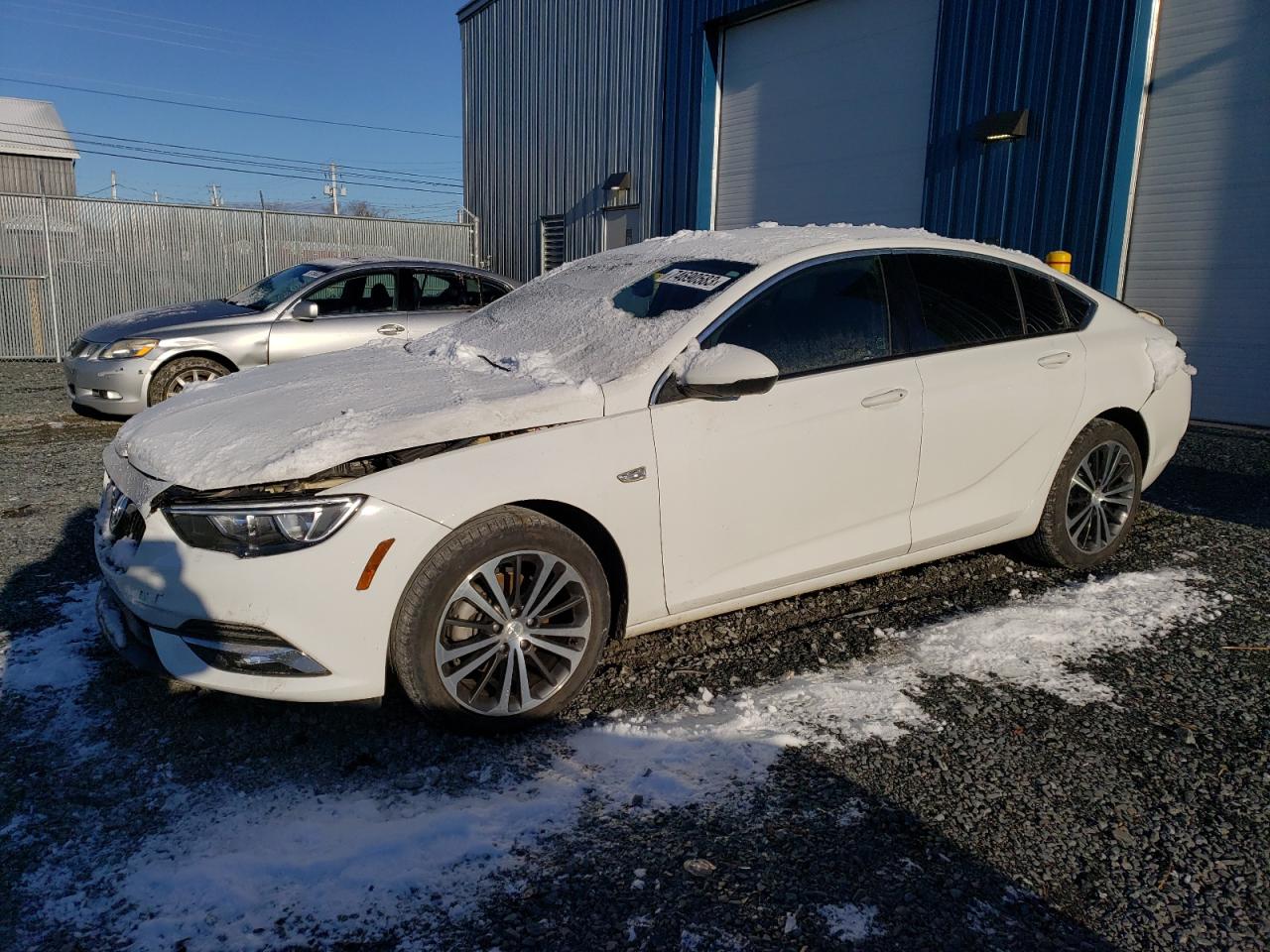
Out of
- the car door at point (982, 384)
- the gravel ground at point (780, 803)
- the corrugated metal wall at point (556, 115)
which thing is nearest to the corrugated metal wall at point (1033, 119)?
the corrugated metal wall at point (556, 115)

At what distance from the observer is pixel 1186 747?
3.03 m

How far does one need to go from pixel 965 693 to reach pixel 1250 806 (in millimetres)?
912

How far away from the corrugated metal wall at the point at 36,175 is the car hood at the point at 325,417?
109 feet

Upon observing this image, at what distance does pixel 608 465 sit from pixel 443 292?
23.2ft

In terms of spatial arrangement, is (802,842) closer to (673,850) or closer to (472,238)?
(673,850)

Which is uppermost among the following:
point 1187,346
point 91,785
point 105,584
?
point 1187,346

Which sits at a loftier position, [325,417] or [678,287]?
[678,287]

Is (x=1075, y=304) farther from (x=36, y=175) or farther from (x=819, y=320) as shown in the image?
(x=36, y=175)

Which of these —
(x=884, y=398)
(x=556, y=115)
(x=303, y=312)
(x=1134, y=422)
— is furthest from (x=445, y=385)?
(x=556, y=115)

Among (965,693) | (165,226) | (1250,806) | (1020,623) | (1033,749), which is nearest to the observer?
(1250,806)

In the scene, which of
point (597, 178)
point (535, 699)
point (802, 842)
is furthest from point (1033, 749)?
point (597, 178)

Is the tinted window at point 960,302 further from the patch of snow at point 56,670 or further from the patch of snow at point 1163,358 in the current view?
the patch of snow at point 56,670

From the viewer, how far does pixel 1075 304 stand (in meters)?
4.58

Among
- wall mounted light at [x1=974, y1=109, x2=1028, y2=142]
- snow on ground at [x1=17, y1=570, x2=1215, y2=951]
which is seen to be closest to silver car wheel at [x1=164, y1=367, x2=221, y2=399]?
snow on ground at [x1=17, y1=570, x2=1215, y2=951]
